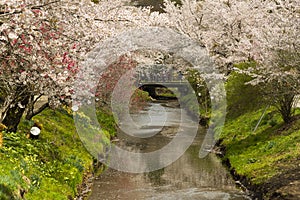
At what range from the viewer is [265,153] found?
1542 centimetres

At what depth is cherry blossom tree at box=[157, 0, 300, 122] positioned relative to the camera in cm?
1593

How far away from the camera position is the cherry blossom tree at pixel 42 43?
23.8 feet

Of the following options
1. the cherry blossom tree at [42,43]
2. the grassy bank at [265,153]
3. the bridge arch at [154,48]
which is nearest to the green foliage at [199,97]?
the bridge arch at [154,48]

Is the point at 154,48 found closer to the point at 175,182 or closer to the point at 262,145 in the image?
the point at 262,145

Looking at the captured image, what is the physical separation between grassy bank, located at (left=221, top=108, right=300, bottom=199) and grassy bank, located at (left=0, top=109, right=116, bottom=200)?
5.62 m

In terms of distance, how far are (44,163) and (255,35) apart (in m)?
12.4

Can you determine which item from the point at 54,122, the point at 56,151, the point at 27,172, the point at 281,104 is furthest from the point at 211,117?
the point at 27,172

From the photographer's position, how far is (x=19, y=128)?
555 inches

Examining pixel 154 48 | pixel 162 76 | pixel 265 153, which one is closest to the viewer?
pixel 265 153

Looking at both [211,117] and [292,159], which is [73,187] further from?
[211,117]

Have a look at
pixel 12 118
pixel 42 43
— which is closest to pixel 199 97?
pixel 12 118

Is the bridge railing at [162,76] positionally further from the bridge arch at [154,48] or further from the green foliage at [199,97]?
the bridge arch at [154,48]

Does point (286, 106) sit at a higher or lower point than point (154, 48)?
higher

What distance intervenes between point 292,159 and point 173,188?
156 inches
